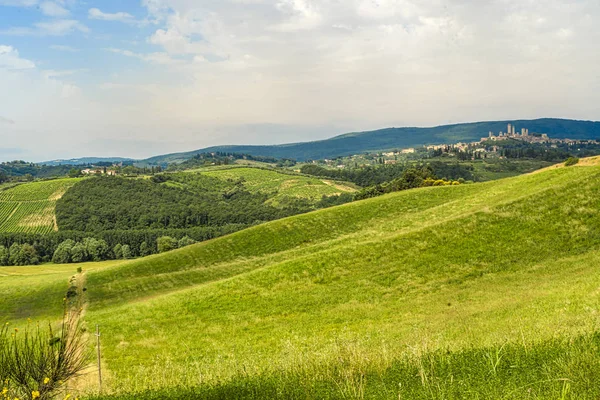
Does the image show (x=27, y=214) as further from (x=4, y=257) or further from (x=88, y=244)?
(x=88, y=244)

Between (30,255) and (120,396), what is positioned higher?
(120,396)

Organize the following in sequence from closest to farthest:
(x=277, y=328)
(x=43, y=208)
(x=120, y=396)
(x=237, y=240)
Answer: (x=120, y=396) → (x=277, y=328) → (x=237, y=240) → (x=43, y=208)

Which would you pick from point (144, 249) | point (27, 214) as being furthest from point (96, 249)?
point (27, 214)

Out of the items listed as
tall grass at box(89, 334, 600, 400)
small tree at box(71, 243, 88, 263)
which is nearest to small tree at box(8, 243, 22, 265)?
small tree at box(71, 243, 88, 263)

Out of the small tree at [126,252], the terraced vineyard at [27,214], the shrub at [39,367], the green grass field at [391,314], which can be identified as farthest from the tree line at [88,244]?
the shrub at [39,367]

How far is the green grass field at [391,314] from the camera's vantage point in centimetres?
930

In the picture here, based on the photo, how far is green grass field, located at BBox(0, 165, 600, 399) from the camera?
930cm

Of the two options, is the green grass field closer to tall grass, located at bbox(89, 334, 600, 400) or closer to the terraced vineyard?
tall grass, located at bbox(89, 334, 600, 400)

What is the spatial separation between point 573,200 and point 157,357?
1260 inches

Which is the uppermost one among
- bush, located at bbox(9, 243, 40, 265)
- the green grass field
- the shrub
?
the shrub

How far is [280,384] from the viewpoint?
9.91 metres

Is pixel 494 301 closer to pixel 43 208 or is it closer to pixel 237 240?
pixel 237 240

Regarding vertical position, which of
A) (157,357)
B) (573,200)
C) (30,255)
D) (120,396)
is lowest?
(30,255)

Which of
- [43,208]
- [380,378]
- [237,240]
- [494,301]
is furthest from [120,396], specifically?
[43,208]
